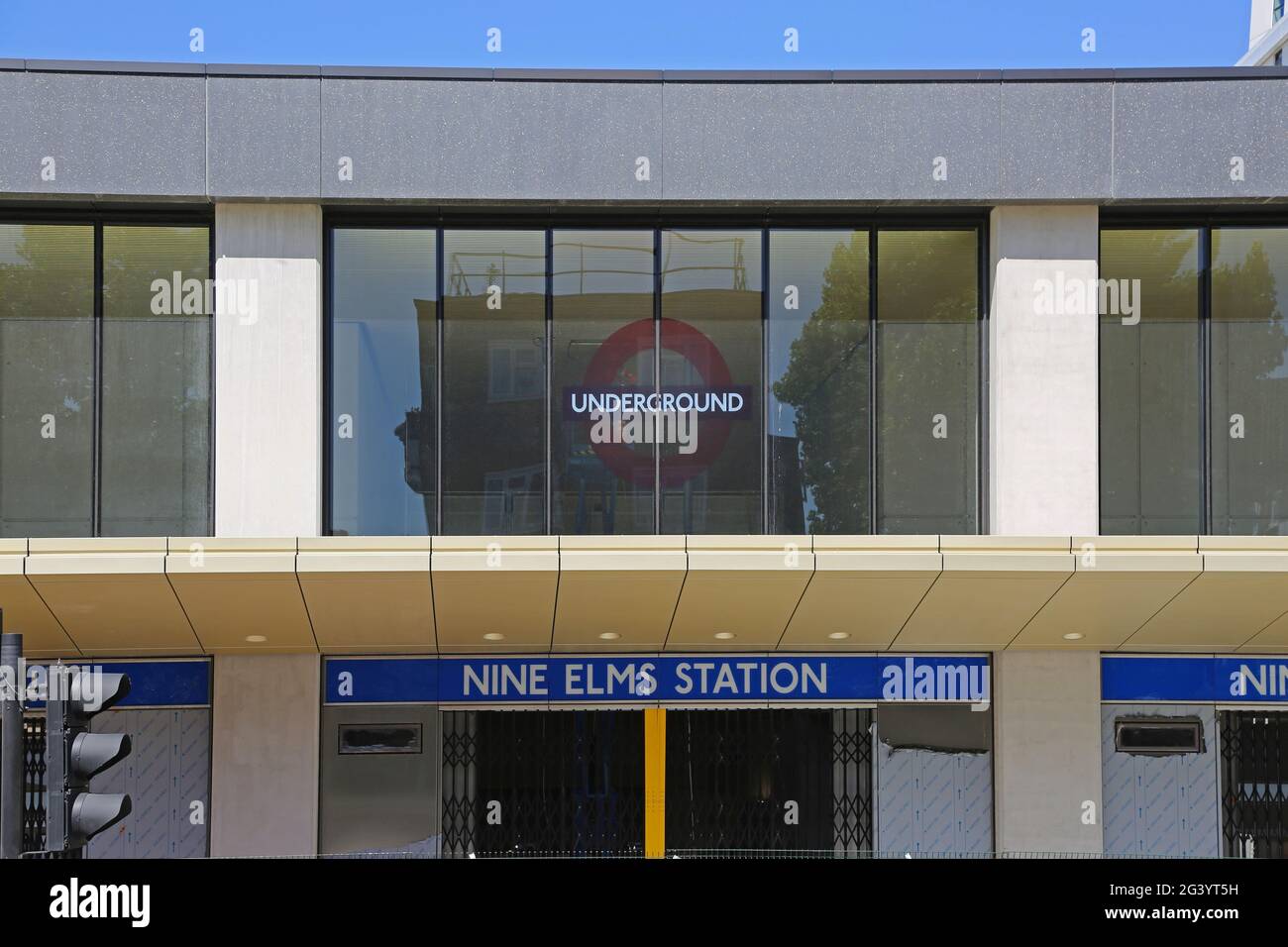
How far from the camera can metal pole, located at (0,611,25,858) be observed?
563 centimetres

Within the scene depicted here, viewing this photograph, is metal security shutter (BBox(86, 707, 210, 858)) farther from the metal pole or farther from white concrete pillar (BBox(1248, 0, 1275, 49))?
white concrete pillar (BBox(1248, 0, 1275, 49))

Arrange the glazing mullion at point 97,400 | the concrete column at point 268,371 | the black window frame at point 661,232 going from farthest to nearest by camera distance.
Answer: the black window frame at point 661,232 < the glazing mullion at point 97,400 < the concrete column at point 268,371

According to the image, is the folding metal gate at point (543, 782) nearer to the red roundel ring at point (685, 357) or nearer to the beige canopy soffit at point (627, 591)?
the beige canopy soffit at point (627, 591)

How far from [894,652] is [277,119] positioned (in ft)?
25.3

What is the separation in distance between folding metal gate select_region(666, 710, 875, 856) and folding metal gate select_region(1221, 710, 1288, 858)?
353 cm

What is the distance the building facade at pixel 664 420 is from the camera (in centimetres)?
1113

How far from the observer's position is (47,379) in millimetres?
11312

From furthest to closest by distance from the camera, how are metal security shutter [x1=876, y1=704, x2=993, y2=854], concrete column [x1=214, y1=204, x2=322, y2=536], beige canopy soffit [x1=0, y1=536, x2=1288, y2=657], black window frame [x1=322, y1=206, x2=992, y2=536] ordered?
metal security shutter [x1=876, y1=704, x2=993, y2=854], black window frame [x1=322, y1=206, x2=992, y2=536], concrete column [x1=214, y1=204, x2=322, y2=536], beige canopy soffit [x1=0, y1=536, x2=1288, y2=657]

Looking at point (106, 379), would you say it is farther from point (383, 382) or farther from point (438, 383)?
point (438, 383)

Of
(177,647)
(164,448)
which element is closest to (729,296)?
(164,448)

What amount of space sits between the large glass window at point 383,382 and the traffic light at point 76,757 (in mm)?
5261

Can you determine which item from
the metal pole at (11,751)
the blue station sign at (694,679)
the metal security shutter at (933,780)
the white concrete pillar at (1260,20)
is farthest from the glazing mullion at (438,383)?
the white concrete pillar at (1260,20)

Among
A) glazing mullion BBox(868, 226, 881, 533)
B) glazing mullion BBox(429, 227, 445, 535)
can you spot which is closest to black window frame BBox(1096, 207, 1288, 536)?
glazing mullion BBox(868, 226, 881, 533)

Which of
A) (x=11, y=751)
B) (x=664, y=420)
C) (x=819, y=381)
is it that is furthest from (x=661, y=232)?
(x=11, y=751)
